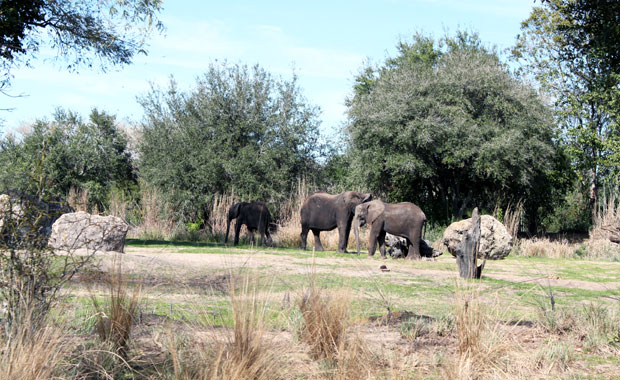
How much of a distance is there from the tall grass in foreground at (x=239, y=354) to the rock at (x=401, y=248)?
1176 centimetres

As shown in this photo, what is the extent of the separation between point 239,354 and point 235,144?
922 inches

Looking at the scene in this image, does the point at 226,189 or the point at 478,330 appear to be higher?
the point at 226,189

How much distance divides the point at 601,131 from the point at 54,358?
90.0 feet

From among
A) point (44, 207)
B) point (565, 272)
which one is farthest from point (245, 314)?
point (565, 272)

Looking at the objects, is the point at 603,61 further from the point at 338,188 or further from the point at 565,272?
the point at 565,272

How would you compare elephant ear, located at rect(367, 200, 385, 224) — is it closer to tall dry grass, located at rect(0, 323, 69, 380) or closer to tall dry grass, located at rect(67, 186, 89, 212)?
tall dry grass, located at rect(67, 186, 89, 212)

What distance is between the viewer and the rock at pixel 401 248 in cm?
1575

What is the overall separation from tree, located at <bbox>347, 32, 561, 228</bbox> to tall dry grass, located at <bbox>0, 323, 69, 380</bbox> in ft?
66.8

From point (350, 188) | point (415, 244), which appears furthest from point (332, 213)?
point (350, 188)

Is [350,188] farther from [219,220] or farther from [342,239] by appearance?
[342,239]

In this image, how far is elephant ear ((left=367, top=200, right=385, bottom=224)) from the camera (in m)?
15.1

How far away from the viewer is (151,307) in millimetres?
6477

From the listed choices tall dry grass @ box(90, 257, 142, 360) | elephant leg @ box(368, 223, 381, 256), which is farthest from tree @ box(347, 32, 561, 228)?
tall dry grass @ box(90, 257, 142, 360)

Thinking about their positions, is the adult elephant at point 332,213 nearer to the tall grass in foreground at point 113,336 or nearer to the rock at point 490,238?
the rock at point 490,238
